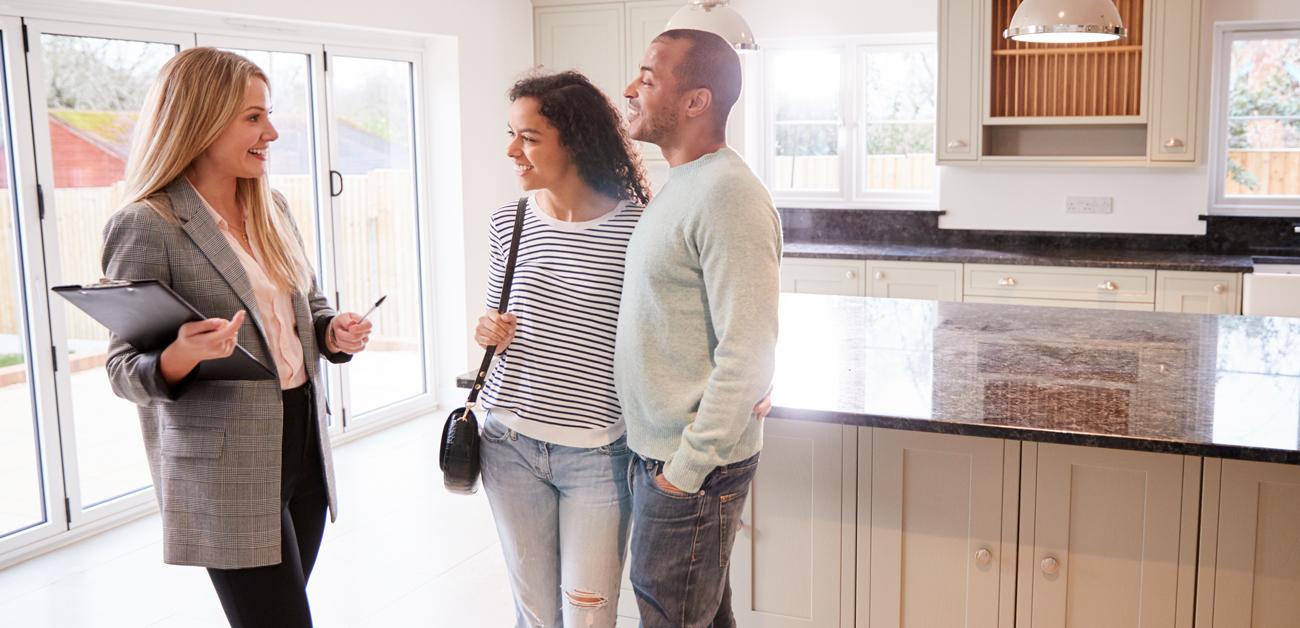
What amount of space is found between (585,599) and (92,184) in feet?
10.3

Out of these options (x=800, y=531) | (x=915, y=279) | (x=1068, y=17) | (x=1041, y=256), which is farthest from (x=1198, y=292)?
(x=800, y=531)

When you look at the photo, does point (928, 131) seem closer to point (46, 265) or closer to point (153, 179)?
point (46, 265)

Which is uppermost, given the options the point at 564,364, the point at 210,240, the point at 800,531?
the point at 210,240

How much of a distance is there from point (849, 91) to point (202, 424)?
4812 millimetres

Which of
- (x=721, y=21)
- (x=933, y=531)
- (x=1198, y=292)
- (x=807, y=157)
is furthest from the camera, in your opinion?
(x=807, y=157)

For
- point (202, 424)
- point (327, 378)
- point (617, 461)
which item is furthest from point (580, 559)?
point (327, 378)

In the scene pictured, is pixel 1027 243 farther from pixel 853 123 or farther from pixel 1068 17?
pixel 1068 17

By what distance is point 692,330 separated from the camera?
1.75 metres

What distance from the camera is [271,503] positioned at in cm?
195

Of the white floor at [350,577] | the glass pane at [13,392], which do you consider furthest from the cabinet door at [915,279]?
the glass pane at [13,392]

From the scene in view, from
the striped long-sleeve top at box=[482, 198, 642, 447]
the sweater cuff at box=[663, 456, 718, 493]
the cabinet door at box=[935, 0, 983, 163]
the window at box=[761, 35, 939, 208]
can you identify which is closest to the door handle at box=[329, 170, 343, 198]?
the window at box=[761, 35, 939, 208]

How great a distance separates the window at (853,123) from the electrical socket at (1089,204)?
2.34 feet

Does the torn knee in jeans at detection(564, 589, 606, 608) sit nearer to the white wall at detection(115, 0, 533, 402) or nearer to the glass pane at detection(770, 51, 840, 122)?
the white wall at detection(115, 0, 533, 402)

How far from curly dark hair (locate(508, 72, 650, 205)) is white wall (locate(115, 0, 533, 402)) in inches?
149
